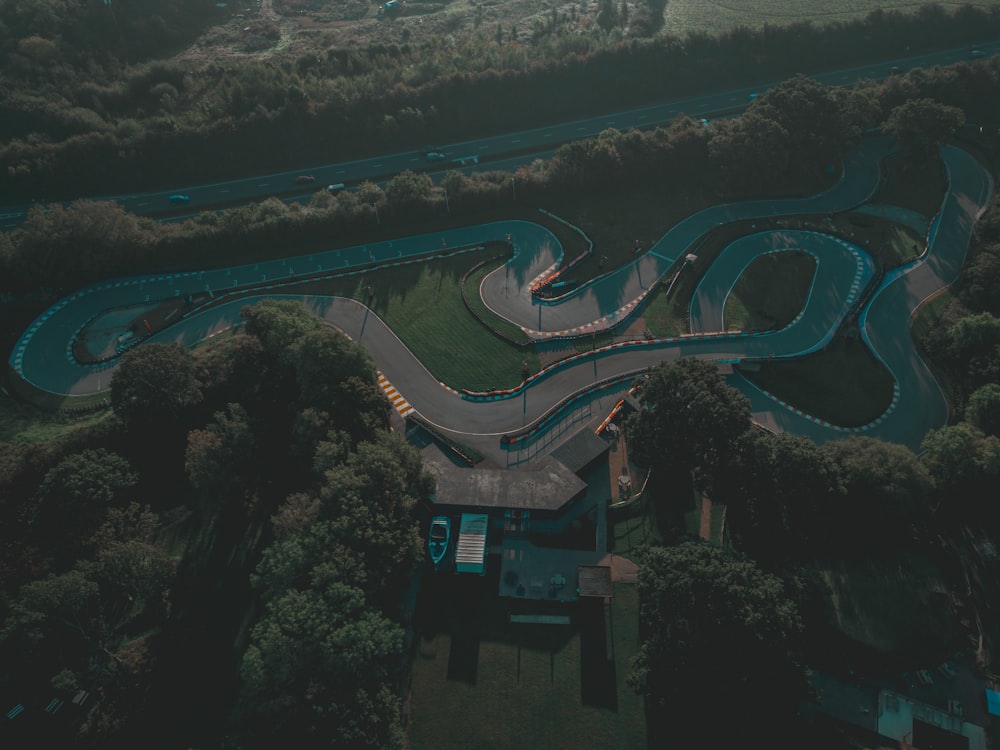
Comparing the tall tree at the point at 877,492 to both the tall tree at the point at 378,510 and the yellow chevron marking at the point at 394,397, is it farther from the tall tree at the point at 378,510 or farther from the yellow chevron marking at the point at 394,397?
the yellow chevron marking at the point at 394,397

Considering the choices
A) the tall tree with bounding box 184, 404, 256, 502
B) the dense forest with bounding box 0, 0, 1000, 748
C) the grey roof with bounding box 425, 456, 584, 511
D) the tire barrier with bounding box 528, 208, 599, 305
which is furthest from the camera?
the tire barrier with bounding box 528, 208, 599, 305

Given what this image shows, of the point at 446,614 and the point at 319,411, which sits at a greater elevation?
the point at 319,411

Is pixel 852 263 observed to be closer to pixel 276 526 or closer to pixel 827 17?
pixel 276 526

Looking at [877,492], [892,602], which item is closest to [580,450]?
[877,492]

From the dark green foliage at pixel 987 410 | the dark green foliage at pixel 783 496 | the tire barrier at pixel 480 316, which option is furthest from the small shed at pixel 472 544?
the dark green foliage at pixel 987 410

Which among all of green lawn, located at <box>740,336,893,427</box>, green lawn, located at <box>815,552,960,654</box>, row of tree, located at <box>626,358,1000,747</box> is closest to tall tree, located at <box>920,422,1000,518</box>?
row of tree, located at <box>626,358,1000,747</box>

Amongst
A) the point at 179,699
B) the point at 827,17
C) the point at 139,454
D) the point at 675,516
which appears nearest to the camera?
the point at 179,699

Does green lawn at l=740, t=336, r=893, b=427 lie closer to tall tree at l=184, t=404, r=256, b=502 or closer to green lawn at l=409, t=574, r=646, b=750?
green lawn at l=409, t=574, r=646, b=750

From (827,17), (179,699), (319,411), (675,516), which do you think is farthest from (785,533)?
(827,17)
